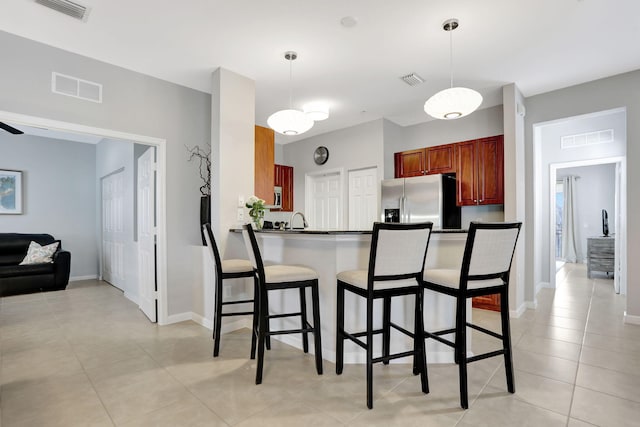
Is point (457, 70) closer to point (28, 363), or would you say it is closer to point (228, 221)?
point (228, 221)

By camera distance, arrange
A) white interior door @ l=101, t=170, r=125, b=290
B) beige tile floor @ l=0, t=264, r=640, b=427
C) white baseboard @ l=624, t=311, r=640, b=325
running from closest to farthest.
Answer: beige tile floor @ l=0, t=264, r=640, b=427
white baseboard @ l=624, t=311, r=640, b=325
white interior door @ l=101, t=170, r=125, b=290

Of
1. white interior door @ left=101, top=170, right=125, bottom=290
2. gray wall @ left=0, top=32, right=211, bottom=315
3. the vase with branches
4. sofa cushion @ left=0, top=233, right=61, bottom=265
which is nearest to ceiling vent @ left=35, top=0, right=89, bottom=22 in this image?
gray wall @ left=0, top=32, right=211, bottom=315

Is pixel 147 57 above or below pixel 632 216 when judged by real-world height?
above

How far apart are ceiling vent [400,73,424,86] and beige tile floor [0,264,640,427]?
284cm

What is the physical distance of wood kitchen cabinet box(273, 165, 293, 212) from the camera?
6180mm

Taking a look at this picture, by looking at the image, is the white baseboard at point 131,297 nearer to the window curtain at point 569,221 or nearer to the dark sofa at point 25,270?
the dark sofa at point 25,270

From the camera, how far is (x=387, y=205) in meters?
4.85

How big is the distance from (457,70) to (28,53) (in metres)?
4.08

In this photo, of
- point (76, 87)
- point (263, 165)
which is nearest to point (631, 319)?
point (263, 165)

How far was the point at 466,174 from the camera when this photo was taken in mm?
4473

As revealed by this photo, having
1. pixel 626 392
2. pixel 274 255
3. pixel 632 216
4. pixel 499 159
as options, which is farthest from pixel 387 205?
pixel 626 392

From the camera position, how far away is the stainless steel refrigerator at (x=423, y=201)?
14.2 feet

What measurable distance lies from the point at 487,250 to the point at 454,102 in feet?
4.16

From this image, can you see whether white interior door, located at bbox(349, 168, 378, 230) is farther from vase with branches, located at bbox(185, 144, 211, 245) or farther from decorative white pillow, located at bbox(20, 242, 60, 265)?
decorative white pillow, located at bbox(20, 242, 60, 265)
